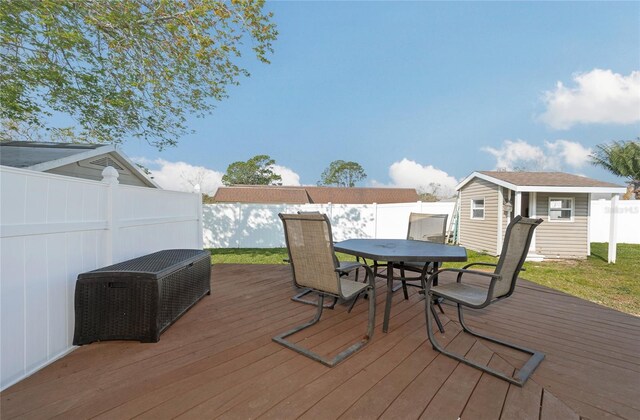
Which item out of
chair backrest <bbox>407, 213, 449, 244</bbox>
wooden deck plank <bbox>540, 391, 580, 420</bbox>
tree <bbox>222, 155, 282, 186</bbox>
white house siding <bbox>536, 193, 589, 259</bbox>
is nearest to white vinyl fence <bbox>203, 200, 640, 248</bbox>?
white house siding <bbox>536, 193, 589, 259</bbox>

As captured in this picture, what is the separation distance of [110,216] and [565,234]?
1067cm

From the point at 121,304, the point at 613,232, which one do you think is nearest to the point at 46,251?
the point at 121,304

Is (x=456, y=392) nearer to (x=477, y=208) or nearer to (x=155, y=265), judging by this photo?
(x=155, y=265)

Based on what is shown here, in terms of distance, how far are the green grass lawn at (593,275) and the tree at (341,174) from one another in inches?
1441

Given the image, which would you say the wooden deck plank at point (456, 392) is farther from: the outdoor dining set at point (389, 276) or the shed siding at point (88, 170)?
the shed siding at point (88, 170)

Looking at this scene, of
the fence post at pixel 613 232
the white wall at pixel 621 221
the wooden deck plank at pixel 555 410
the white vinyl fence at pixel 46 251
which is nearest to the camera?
the wooden deck plank at pixel 555 410

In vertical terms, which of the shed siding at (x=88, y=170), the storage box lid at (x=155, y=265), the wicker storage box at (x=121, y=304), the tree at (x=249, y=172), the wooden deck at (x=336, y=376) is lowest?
the wooden deck at (x=336, y=376)

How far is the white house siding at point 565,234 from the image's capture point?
7.68 m

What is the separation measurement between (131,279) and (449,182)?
2764 centimetres

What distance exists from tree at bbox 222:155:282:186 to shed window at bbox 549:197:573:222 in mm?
34296

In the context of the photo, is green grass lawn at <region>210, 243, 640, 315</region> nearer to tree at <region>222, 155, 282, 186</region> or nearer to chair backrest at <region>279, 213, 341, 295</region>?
chair backrest at <region>279, 213, 341, 295</region>

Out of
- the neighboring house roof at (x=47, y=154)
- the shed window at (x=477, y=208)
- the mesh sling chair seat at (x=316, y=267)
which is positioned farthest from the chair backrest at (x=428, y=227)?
the shed window at (x=477, y=208)

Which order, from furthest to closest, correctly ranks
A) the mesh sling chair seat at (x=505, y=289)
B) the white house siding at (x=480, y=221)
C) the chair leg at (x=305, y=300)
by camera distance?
the white house siding at (x=480, y=221) < the chair leg at (x=305, y=300) < the mesh sling chair seat at (x=505, y=289)

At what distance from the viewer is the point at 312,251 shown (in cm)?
209
